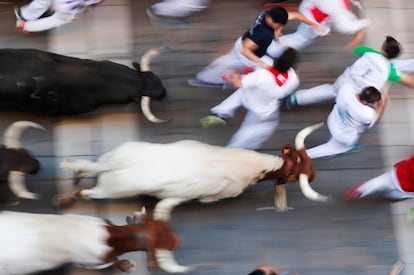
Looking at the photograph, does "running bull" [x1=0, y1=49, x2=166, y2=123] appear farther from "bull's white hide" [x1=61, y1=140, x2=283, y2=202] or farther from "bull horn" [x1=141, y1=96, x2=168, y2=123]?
"bull's white hide" [x1=61, y1=140, x2=283, y2=202]

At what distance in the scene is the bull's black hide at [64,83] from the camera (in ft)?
19.0

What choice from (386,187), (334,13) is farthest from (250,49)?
(386,187)

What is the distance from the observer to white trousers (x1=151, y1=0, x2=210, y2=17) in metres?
6.75

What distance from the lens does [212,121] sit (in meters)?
6.43

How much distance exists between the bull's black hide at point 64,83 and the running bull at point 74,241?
3.21ft

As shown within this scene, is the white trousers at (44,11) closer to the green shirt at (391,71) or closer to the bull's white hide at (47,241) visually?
the bull's white hide at (47,241)

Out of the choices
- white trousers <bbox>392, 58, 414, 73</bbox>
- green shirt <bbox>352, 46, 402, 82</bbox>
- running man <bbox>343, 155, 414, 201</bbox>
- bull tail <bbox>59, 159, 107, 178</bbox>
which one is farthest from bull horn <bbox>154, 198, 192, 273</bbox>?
white trousers <bbox>392, 58, 414, 73</bbox>

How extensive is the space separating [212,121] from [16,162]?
1676mm

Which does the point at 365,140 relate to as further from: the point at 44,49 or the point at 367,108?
the point at 44,49

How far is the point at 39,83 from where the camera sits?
19.0 ft

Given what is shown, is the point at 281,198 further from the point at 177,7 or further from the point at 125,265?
the point at 177,7

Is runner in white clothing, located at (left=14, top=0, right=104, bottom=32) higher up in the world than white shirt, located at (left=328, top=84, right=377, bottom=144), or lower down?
higher up

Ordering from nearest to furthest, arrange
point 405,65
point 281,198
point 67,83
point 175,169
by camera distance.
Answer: point 175,169, point 67,83, point 281,198, point 405,65

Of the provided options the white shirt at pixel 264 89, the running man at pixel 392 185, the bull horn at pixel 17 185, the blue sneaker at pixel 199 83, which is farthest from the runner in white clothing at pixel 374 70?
the bull horn at pixel 17 185
